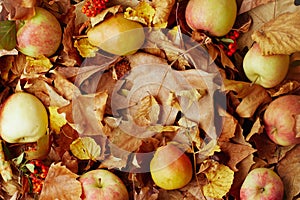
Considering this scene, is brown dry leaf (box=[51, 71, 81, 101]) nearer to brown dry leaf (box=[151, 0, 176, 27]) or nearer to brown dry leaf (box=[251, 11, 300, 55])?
brown dry leaf (box=[151, 0, 176, 27])

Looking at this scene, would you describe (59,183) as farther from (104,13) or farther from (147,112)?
(104,13)

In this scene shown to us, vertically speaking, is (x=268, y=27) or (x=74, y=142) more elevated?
(x=268, y=27)

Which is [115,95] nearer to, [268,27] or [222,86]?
[222,86]

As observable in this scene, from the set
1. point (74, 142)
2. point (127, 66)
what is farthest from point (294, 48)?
point (74, 142)

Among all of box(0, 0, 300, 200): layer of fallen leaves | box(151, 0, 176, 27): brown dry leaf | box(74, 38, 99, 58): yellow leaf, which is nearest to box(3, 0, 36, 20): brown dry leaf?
box(0, 0, 300, 200): layer of fallen leaves

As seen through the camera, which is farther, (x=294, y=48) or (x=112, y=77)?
(x=112, y=77)
